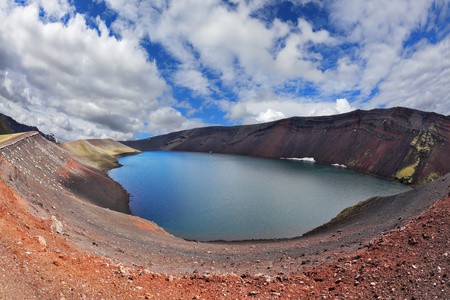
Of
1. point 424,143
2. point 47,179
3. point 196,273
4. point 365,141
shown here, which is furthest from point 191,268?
point 365,141

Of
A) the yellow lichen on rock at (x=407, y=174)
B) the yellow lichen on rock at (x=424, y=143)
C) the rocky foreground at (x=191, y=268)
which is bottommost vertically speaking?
the rocky foreground at (x=191, y=268)

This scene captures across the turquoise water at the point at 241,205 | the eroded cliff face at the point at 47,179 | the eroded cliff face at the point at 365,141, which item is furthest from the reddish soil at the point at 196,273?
the eroded cliff face at the point at 365,141

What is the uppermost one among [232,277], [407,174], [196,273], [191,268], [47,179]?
[407,174]

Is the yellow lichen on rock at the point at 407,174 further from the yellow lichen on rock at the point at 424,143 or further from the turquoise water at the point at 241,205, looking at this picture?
the turquoise water at the point at 241,205

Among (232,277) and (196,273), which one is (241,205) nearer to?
(196,273)

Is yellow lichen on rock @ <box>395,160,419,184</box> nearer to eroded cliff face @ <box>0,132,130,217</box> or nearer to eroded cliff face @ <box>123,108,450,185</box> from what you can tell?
eroded cliff face @ <box>123,108,450,185</box>

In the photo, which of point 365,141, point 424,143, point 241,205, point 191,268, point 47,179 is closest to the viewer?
point 191,268

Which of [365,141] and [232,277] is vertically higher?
[365,141]

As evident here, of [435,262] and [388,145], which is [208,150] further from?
[435,262]

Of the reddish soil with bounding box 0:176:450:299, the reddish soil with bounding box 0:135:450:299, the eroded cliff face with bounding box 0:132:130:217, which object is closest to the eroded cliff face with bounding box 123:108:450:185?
the reddish soil with bounding box 0:176:450:299
